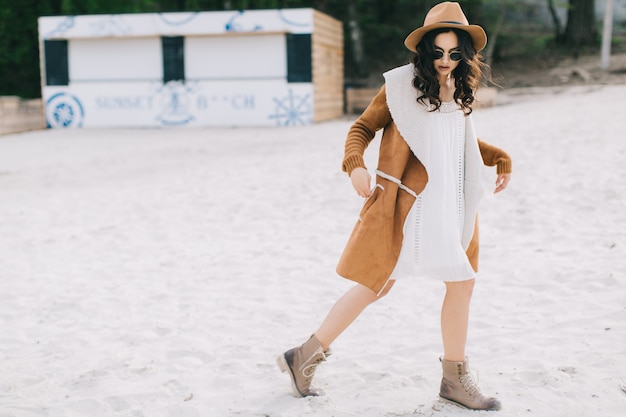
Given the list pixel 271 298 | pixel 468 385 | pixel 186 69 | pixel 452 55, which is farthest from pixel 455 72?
pixel 186 69

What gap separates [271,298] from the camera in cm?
473

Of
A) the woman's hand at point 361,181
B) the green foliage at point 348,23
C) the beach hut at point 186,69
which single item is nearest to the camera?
the woman's hand at point 361,181

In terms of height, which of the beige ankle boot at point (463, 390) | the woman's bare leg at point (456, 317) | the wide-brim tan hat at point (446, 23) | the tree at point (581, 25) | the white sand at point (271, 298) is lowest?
the white sand at point (271, 298)

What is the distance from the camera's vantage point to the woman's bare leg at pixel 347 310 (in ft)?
9.34

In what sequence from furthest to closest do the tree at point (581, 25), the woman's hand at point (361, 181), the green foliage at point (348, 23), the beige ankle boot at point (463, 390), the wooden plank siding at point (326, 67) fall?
1. the tree at point (581, 25)
2. the green foliage at point (348, 23)
3. the wooden plank siding at point (326, 67)
4. the beige ankle boot at point (463, 390)
5. the woman's hand at point (361, 181)

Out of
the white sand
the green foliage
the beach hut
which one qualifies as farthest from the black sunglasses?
the green foliage

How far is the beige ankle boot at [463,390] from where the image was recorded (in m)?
2.85

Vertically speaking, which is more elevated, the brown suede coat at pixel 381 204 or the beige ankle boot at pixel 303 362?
the brown suede coat at pixel 381 204

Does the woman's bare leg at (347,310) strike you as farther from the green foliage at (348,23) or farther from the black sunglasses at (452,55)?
the green foliage at (348,23)

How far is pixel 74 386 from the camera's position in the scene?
130 inches

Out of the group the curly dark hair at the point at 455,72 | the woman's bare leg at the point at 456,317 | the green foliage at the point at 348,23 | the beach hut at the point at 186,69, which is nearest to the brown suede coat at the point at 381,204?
the curly dark hair at the point at 455,72

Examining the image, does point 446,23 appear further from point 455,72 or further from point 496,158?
point 496,158

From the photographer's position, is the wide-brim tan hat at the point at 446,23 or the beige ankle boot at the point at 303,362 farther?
the beige ankle boot at the point at 303,362

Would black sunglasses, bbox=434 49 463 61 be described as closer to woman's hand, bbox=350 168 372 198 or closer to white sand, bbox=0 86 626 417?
woman's hand, bbox=350 168 372 198
